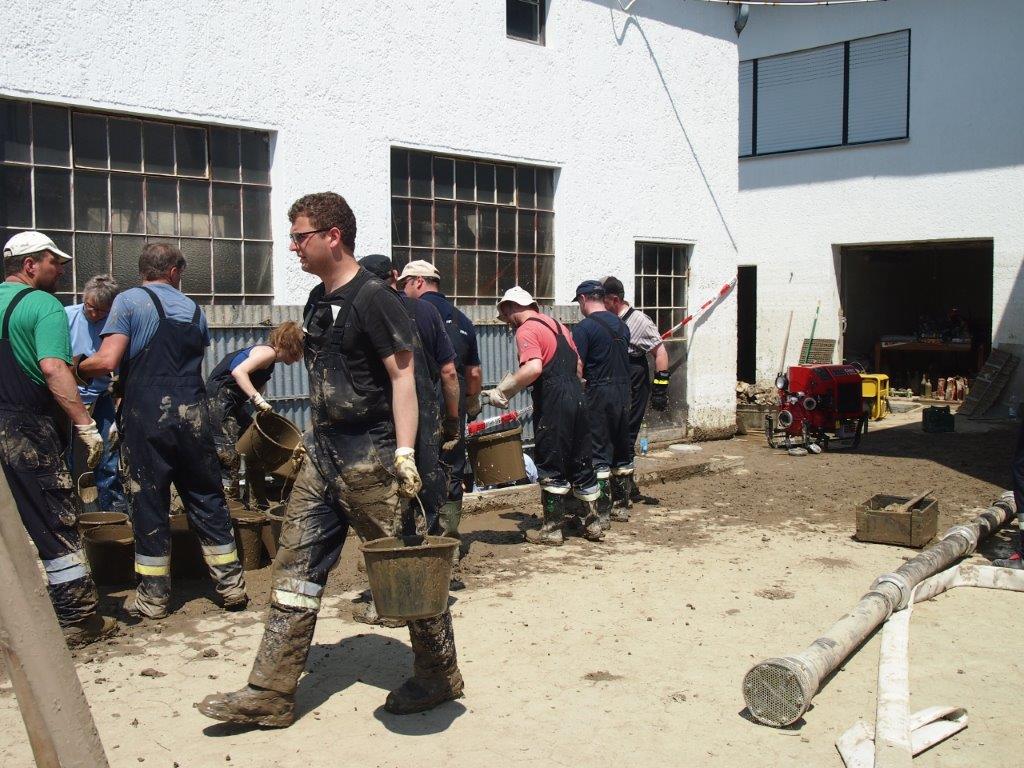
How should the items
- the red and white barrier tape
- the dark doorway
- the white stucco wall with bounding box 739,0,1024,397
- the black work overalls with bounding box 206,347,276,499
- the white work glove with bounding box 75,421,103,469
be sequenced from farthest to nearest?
the dark doorway, the white stucco wall with bounding box 739,0,1024,397, the red and white barrier tape, the black work overalls with bounding box 206,347,276,499, the white work glove with bounding box 75,421,103,469

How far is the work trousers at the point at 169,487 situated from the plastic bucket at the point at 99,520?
2.62ft

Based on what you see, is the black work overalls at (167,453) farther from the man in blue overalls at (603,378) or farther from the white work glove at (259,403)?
the man in blue overalls at (603,378)

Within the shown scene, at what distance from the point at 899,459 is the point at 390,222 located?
693cm

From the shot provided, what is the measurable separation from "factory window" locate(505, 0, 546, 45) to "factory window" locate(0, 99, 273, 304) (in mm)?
3315

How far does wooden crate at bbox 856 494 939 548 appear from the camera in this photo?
24.6 feet

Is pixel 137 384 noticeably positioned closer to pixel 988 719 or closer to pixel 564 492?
pixel 564 492

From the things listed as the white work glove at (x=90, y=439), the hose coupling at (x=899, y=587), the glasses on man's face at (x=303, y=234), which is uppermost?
the glasses on man's face at (x=303, y=234)

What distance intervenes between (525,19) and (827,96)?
36.1ft

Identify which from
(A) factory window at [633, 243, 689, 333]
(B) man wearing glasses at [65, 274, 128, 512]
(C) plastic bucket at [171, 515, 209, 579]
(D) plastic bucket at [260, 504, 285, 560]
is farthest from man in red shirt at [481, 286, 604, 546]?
(A) factory window at [633, 243, 689, 333]

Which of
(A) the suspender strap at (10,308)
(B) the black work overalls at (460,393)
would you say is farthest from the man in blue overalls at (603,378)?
(A) the suspender strap at (10,308)

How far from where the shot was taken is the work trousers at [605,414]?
8234 mm

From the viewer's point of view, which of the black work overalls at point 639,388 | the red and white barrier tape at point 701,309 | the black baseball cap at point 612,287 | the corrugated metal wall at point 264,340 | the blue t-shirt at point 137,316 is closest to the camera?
the blue t-shirt at point 137,316

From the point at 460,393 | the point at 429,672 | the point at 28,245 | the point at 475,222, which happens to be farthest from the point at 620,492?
the point at 28,245

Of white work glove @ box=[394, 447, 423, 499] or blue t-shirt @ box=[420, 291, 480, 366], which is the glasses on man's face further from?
blue t-shirt @ box=[420, 291, 480, 366]
